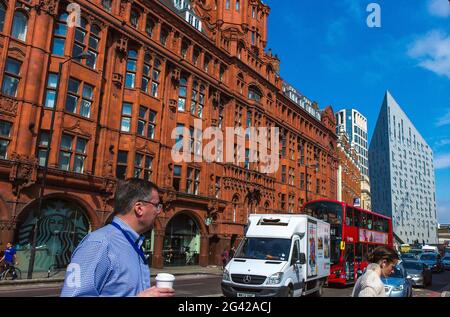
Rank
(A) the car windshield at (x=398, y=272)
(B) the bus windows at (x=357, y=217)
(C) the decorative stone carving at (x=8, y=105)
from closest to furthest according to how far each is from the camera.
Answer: (A) the car windshield at (x=398, y=272) < (C) the decorative stone carving at (x=8, y=105) < (B) the bus windows at (x=357, y=217)

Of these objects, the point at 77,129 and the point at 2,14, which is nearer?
the point at 2,14

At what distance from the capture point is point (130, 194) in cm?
320

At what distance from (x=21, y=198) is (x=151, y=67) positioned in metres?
15.4

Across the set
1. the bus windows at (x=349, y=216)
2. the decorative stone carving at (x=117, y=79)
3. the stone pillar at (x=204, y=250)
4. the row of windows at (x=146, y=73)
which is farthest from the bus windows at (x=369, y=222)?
→ the decorative stone carving at (x=117, y=79)

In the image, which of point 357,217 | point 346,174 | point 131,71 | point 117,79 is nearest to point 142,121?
point 117,79

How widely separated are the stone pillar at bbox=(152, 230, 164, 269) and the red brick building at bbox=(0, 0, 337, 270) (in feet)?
0.26

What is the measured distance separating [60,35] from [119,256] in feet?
89.4

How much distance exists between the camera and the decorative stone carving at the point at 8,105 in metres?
22.5

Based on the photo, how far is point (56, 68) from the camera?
25.5 metres

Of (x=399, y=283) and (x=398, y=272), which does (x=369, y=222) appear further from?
(x=399, y=283)

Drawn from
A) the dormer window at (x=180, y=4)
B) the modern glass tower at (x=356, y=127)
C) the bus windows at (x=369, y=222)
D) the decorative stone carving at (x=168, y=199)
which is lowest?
the bus windows at (x=369, y=222)

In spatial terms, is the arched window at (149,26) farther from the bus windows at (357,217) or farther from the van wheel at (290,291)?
the van wheel at (290,291)

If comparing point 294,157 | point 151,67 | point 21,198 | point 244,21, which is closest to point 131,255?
point 21,198

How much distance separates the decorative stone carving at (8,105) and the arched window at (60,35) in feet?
16.0
